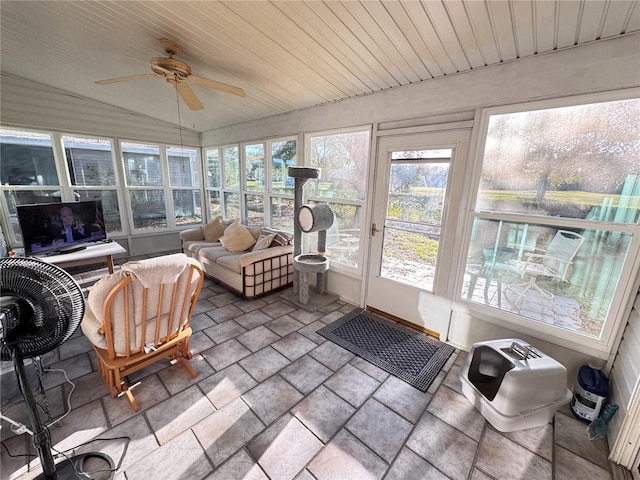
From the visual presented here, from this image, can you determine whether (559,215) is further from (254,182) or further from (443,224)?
(254,182)

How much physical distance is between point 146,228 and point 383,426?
5414 mm

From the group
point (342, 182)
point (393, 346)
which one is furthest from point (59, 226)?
point (393, 346)

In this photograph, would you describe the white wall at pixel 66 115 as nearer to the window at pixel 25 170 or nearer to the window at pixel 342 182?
the window at pixel 25 170

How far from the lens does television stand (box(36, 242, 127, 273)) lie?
118 inches

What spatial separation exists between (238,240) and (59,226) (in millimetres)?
2119

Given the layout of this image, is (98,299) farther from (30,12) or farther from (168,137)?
(168,137)

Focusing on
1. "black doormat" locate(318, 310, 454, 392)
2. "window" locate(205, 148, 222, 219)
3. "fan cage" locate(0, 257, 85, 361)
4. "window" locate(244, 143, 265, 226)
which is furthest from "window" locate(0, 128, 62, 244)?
"black doormat" locate(318, 310, 454, 392)

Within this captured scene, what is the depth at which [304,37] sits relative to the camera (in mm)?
1993

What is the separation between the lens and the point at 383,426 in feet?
5.55

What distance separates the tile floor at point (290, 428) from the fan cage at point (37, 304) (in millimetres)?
816

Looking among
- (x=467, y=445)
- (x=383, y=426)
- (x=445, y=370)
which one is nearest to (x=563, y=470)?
(x=467, y=445)

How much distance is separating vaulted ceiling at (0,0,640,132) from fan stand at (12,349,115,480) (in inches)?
91.8

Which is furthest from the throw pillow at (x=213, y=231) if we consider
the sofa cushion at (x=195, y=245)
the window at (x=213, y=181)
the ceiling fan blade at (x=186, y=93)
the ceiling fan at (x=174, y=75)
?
the ceiling fan at (x=174, y=75)

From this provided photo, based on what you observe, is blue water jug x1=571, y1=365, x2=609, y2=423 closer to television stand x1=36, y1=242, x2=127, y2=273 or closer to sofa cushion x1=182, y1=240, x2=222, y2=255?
sofa cushion x1=182, y1=240, x2=222, y2=255
